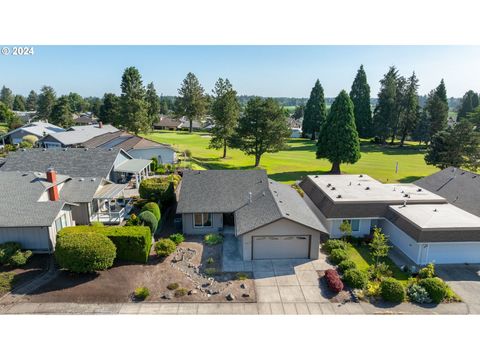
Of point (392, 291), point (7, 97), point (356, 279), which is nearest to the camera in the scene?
point (392, 291)

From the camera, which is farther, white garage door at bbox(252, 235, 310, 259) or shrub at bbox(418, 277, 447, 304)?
white garage door at bbox(252, 235, 310, 259)

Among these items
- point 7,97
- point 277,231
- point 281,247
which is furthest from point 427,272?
point 7,97

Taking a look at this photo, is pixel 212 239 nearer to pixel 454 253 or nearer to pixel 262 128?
pixel 454 253

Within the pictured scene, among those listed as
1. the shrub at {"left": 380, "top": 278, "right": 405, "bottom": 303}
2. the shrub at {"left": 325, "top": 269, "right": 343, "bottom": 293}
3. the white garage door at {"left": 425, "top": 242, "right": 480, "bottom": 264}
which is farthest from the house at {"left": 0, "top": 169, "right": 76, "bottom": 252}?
the white garage door at {"left": 425, "top": 242, "right": 480, "bottom": 264}

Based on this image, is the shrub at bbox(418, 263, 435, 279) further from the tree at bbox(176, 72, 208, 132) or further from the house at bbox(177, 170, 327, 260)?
the tree at bbox(176, 72, 208, 132)

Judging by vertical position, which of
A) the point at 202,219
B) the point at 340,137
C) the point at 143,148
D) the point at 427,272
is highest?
the point at 340,137
